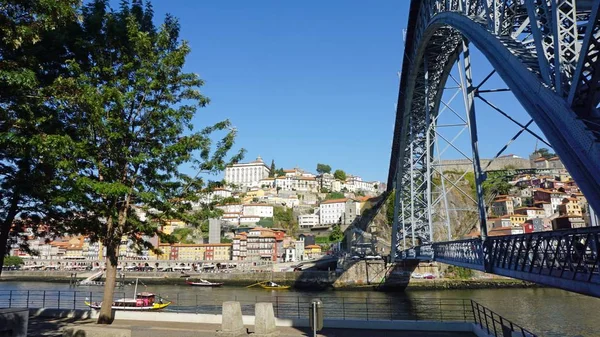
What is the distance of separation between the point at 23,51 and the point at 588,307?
34027 millimetres

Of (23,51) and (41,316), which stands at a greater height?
(23,51)

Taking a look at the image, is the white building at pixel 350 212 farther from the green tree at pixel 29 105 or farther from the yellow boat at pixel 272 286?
the green tree at pixel 29 105

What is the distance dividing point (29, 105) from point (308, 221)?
128 m

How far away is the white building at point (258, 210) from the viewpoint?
131750mm

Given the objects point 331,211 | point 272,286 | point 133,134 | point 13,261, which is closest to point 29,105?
point 133,134

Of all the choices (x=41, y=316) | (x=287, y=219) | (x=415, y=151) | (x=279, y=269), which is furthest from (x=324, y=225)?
(x=41, y=316)

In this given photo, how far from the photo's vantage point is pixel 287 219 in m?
134

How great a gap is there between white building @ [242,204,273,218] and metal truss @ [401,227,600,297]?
11868 cm

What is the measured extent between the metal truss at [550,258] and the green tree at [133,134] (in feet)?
26.3

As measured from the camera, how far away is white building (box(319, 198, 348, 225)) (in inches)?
5084

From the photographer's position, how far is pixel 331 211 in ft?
431

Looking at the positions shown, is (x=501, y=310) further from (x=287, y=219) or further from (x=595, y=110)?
(x=287, y=219)

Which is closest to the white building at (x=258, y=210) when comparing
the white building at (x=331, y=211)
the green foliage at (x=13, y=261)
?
the white building at (x=331, y=211)

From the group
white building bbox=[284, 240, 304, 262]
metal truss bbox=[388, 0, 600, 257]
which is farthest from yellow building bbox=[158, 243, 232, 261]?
metal truss bbox=[388, 0, 600, 257]
